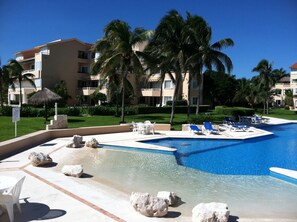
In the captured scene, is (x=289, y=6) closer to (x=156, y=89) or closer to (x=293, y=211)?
(x=293, y=211)

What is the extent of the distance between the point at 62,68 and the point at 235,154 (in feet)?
133

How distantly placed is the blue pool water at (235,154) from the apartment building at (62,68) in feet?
113

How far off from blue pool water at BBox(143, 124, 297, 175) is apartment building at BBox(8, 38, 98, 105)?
34395 mm

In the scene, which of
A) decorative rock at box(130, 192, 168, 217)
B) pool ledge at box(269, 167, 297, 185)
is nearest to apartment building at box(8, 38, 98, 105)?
pool ledge at box(269, 167, 297, 185)

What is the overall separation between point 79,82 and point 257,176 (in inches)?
1824

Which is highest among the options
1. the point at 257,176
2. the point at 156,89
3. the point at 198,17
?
the point at 198,17

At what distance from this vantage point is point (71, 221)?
5.64 meters

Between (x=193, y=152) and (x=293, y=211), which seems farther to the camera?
(x=193, y=152)

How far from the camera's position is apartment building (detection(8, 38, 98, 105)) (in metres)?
47.6

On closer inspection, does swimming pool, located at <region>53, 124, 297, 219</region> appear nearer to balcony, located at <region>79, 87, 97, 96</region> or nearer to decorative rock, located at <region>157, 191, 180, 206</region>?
decorative rock, located at <region>157, 191, 180, 206</region>

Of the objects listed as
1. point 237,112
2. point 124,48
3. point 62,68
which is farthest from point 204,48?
point 62,68

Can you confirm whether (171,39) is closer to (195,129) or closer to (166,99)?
(195,129)

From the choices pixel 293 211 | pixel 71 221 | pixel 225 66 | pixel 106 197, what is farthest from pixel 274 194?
pixel 225 66

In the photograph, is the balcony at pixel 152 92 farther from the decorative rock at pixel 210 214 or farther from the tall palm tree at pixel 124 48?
the decorative rock at pixel 210 214
